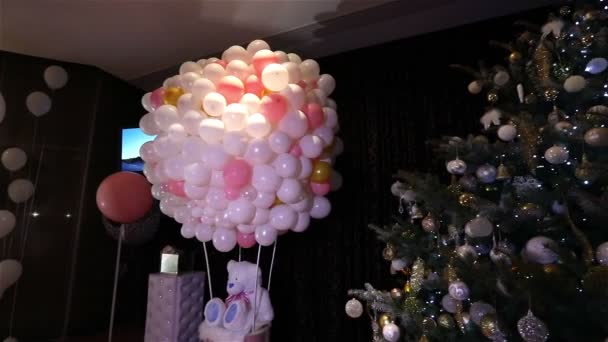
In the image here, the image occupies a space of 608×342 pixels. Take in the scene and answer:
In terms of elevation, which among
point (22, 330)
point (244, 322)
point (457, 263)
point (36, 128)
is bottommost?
point (22, 330)

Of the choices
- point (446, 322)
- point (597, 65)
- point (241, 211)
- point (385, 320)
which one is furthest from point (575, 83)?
point (241, 211)

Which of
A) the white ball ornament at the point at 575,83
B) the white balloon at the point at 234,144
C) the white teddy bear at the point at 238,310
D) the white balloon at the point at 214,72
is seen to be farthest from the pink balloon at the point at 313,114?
→ the white ball ornament at the point at 575,83

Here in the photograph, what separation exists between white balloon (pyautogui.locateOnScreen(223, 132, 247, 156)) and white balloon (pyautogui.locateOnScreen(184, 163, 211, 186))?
0.46ft

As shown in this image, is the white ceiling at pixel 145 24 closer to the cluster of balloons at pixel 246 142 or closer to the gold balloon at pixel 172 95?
the cluster of balloons at pixel 246 142

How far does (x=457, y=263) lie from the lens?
51.0 inches

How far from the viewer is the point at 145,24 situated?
2.62 metres

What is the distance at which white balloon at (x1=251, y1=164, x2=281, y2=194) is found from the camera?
1.73 meters

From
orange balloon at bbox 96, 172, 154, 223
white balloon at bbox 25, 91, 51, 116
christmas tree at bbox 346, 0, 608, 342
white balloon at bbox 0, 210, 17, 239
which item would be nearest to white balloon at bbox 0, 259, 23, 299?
white balloon at bbox 0, 210, 17, 239

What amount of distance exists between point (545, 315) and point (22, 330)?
3455 millimetres

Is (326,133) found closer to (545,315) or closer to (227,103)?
(227,103)

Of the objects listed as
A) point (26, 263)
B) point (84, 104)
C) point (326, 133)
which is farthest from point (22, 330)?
point (326, 133)

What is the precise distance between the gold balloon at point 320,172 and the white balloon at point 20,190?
2247 mm

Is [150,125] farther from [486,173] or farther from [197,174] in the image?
[486,173]

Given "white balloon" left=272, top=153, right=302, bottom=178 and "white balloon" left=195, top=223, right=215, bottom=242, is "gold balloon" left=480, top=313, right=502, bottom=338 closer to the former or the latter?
"white balloon" left=272, top=153, right=302, bottom=178
